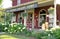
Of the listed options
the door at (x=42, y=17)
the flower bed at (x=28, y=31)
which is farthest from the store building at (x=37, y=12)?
the flower bed at (x=28, y=31)

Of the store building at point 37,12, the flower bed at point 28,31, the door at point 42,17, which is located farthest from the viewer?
the door at point 42,17

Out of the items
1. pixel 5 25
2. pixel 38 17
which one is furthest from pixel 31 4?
pixel 5 25

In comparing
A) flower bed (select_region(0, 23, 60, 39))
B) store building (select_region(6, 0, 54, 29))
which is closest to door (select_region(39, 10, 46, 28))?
store building (select_region(6, 0, 54, 29))

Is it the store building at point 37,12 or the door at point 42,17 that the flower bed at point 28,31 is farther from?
the door at point 42,17

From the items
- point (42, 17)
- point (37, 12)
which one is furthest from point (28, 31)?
point (37, 12)

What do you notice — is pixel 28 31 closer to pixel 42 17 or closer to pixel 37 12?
pixel 42 17

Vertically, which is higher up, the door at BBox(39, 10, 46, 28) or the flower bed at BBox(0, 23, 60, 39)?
the door at BBox(39, 10, 46, 28)

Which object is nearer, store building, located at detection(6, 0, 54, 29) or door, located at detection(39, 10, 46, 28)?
store building, located at detection(6, 0, 54, 29)

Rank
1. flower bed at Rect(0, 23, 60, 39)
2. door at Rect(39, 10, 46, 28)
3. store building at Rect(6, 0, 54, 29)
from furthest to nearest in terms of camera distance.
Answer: door at Rect(39, 10, 46, 28), store building at Rect(6, 0, 54, 29), flower bed at Rect(0, 23, 60, 39)

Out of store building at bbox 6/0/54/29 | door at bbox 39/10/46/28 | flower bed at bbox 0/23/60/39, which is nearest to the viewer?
flower bed at bbox 0/23/60/39

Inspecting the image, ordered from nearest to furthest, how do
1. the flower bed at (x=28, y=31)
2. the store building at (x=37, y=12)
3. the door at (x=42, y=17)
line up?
the flower bed at (x=28, y=31) → the store building at (x=37, y=12) → the door at (x=42, y=17)

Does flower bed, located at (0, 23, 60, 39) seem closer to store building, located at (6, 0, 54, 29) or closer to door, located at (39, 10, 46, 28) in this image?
store building, located at (6, 0, 54, 29)

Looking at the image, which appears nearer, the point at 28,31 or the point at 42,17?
the point at 28,31

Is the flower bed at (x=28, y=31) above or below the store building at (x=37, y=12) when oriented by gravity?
below
